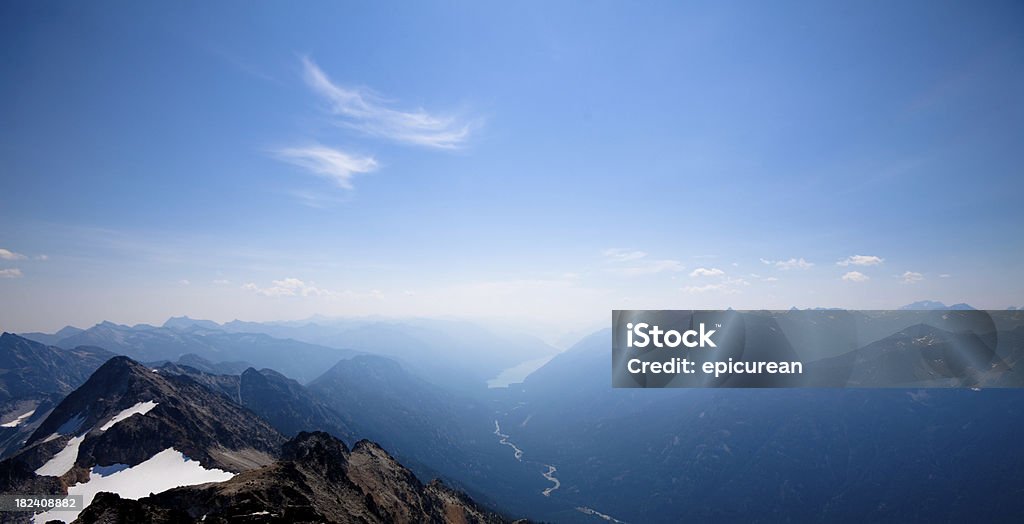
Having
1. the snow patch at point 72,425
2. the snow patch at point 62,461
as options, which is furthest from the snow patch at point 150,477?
the snow patch at point 72,425

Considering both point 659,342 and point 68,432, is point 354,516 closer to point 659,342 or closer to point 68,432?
point 659,342

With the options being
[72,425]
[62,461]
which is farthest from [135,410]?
[62,461]

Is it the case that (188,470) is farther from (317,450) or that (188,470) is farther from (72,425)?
(72,425)

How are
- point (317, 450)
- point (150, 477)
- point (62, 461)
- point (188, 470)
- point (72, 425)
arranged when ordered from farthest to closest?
point (72, 425) → point (62, 461) → point (188, 470) → point (150, 477) → point (317, 450)

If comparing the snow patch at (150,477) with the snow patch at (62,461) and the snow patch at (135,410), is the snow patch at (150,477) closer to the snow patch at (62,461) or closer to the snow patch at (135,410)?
the snow patch at (62,461)

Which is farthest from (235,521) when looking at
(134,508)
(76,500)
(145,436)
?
(145,436)
